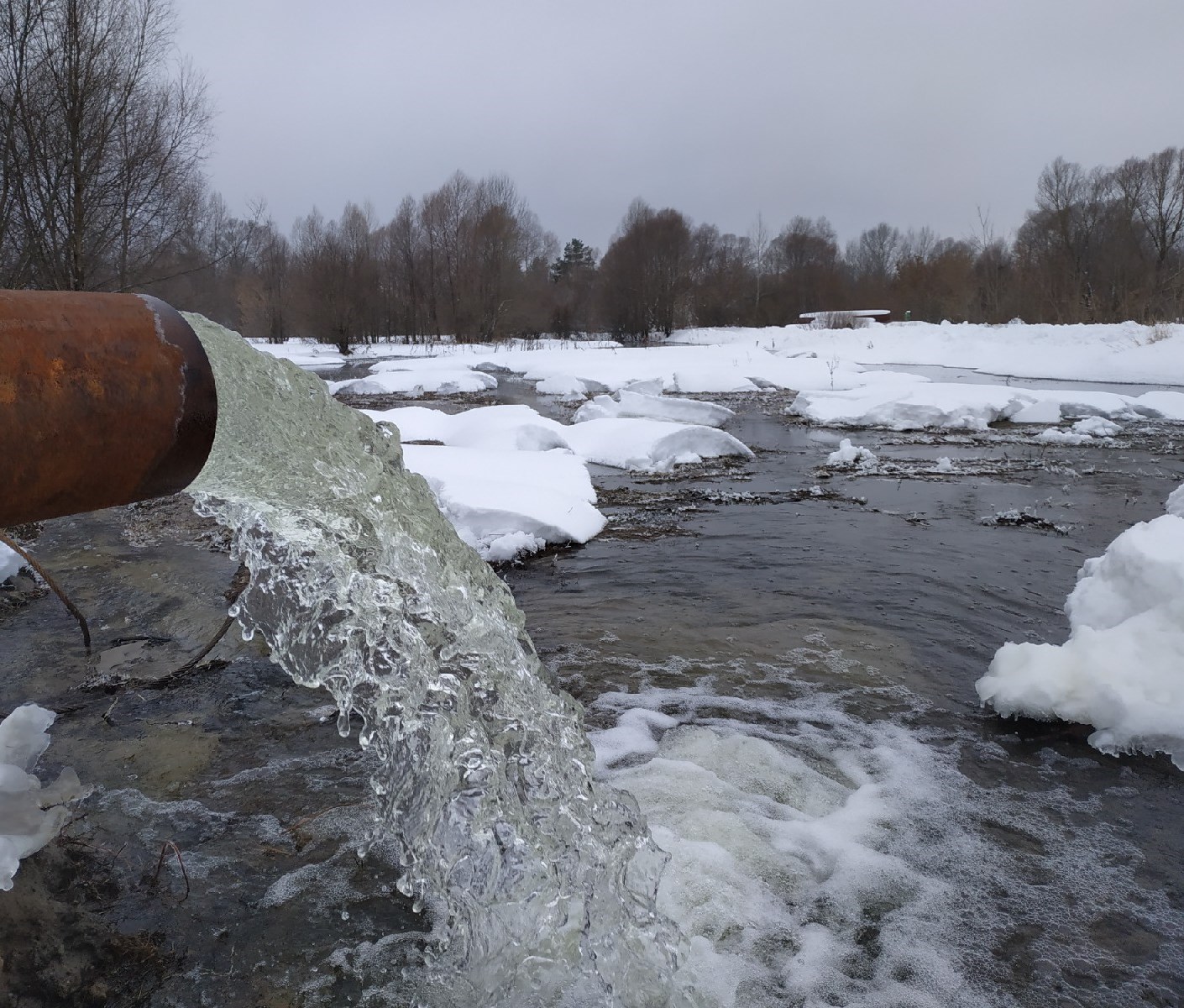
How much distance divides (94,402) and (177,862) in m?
1.89

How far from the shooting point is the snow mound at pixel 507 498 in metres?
5.62

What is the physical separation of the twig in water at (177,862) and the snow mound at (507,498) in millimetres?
2977

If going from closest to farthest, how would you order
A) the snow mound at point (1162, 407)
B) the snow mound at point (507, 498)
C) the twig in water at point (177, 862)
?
1. the twig in water at point (177, 862)
2. the snow mound at point (507, 498)
3. the snow mound at point (1162, 407)

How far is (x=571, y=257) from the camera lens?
65.6 metres

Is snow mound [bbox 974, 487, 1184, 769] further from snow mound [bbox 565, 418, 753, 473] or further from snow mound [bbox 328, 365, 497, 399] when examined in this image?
snow mound [bbox 328, 365, 497, 399]

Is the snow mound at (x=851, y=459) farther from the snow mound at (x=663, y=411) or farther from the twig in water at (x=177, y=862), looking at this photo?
the twig in water at (x=177, y=862)

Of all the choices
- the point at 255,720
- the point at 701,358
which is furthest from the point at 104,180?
the point at 701,358

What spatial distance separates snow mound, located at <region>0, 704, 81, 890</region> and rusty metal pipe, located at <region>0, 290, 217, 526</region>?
147cm

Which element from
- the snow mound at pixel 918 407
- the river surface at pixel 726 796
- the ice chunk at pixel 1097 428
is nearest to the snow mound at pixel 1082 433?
the ice chunk at pixel 1097 428

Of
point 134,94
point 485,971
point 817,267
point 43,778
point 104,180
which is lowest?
point 485,971

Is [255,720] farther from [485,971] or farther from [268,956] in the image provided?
[485,971]

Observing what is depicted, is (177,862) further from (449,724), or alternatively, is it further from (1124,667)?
(1124,667)

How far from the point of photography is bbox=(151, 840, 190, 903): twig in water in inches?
88.6

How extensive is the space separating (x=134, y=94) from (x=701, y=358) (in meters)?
19.5
